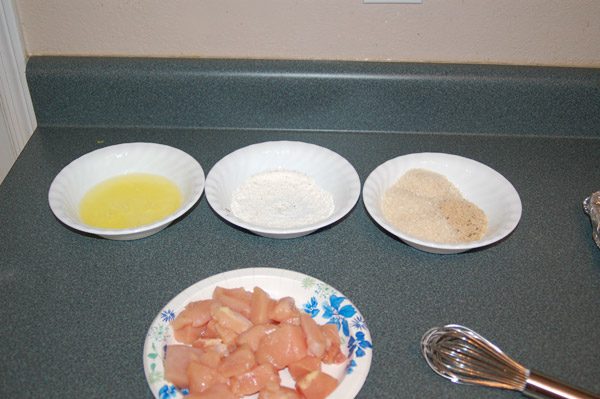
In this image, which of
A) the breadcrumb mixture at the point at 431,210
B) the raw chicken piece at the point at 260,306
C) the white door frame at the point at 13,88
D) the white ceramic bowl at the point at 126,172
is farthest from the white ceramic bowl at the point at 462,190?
the white door frame at the point at 13,88

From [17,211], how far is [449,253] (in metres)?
0.88

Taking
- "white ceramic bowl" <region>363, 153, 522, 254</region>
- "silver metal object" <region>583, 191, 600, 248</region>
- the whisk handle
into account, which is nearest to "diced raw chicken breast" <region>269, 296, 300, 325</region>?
"white ceramic bowl" <region>363, 153, 522, 254</region>

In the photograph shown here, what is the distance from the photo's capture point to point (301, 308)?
87cm

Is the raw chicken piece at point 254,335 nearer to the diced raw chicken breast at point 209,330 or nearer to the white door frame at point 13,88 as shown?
the diced raw chicken breast at point 209,330

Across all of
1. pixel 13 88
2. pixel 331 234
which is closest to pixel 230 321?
pixel 331 234

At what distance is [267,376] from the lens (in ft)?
2.48

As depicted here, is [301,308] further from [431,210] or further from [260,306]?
[431,210]

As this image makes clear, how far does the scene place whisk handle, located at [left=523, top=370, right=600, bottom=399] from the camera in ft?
2.40

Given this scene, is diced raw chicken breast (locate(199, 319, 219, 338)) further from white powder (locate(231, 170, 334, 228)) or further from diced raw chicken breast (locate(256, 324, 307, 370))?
white powder (locate(231, 170, 334, 228))

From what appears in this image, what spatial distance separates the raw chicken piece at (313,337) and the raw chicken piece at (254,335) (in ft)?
0.17

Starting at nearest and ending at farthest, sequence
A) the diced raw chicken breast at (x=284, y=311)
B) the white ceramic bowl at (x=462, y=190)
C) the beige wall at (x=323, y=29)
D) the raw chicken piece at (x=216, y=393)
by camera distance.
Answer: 1. the raw chicken piece at (x=216, y=393)
2. the diced raw chicken breast at (x=284, y=311)
3. the white ceramic bowl at (x=462, y=190)
4. the beige wall at (x=323, y=29)

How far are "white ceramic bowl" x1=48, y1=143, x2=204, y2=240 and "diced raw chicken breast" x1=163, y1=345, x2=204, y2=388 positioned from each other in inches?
10.2

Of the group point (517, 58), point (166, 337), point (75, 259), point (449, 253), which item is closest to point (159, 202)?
point (75, 259)

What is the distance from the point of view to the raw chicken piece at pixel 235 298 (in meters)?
0.85
